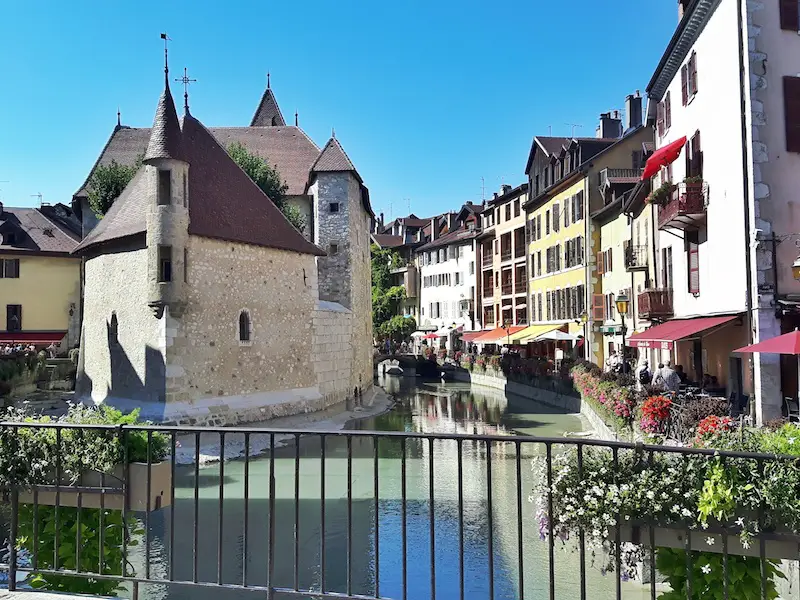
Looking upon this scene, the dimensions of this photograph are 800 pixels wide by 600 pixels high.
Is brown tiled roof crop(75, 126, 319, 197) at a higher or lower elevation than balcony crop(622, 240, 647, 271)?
higher

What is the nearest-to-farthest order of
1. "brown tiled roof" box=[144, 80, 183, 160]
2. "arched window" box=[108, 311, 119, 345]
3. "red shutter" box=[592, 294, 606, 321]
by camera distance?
"brown tiled roof" box=[144, 80, 183, 160] < "arched window" box=[108, 311, 119, 345] < "red shutter" box=[592, 294, 606, 321]

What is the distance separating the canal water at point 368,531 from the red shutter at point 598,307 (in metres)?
11.9

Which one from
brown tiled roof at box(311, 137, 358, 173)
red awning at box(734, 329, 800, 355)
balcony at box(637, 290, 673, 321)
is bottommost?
red awning at box(734, 329, 800, 355)

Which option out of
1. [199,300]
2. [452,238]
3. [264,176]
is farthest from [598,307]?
[452,238]

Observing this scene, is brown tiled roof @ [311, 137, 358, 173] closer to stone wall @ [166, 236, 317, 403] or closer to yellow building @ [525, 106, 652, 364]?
stone wall @ [166, 236, 317, 403]

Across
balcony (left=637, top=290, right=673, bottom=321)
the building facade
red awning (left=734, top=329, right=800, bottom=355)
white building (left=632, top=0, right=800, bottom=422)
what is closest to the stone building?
balcony (left=637, top=290, right=673, bottom=321)

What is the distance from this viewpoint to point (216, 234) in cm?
2338

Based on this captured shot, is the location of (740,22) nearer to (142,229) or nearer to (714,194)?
(714,194)

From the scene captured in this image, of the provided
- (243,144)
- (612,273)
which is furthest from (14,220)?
(612,273)

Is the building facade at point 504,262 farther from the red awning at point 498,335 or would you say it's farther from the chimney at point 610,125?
the chimney at point 610,125

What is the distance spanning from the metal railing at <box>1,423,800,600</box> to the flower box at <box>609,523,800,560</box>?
0.01 metres

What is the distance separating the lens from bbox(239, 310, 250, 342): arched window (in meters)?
25.0

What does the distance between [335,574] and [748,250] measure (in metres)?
10.5

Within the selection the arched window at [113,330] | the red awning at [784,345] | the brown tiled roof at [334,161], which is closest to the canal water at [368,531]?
the red awning at [784,345]
